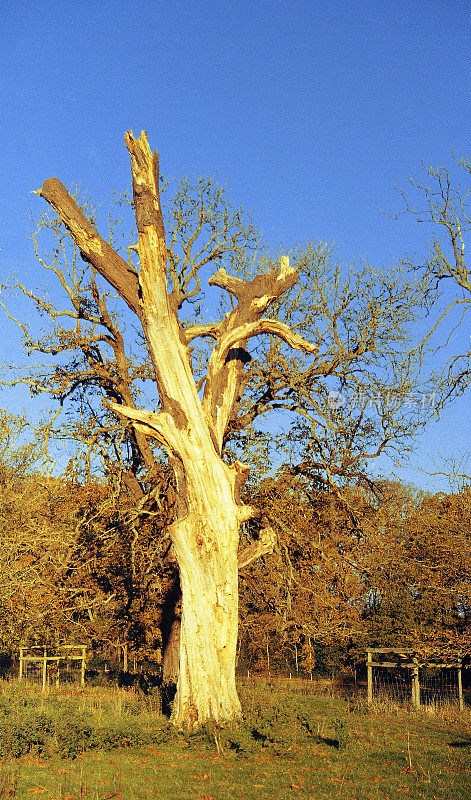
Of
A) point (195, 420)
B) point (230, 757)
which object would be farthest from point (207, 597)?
point (195, 420)

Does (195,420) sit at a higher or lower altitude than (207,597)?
higher

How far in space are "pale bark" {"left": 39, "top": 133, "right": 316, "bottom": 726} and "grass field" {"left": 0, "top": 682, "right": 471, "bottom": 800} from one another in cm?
107

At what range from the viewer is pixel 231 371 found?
1295cm

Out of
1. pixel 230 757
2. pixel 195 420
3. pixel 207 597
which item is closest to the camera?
pixel 230 757

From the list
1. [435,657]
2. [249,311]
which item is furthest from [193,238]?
[435,657]

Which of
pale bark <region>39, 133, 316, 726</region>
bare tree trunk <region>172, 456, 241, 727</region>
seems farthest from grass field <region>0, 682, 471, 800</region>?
pale bark <region>39, 133, 316, 726</region>

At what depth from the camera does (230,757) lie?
340 inches

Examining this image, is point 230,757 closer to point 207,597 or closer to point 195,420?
point 207,597

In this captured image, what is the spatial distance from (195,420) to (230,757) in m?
5.15

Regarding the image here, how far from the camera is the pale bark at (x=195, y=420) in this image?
10.8 metres

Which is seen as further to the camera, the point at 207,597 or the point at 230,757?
the point at 207,597

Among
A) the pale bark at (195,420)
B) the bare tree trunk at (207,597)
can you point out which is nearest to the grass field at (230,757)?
the bare tree trunk at (207,597)

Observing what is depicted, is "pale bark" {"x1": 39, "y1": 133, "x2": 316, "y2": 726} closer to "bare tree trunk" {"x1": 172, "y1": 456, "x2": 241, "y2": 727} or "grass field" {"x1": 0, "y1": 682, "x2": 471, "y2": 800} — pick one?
"bare tree trunk" {"x1": 172, "y1": 456, "x2": 241, "y2": 727}

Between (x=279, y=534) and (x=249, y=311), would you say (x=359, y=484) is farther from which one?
(x=249, y=311)
